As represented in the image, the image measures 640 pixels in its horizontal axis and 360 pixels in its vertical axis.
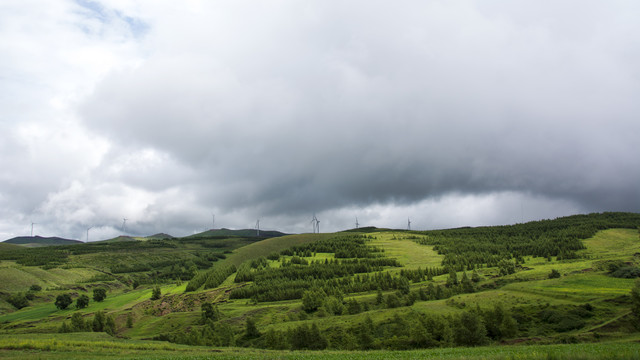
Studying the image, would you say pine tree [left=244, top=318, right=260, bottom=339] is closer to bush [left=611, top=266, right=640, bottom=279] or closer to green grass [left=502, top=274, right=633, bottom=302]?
green grass [left=502, top=274, right=633, bottom=302]

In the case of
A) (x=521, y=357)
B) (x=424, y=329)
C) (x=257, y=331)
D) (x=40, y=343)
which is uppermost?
(x=521, y=357)

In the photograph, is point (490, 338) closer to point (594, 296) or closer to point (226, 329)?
point (594, 296)

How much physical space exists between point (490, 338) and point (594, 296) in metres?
61.8

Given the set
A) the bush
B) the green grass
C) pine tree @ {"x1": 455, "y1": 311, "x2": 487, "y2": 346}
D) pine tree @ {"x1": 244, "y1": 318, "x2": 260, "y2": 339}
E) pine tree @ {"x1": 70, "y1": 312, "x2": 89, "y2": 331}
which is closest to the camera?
pine tree @ {"x1": 455, "y1": 311, "x2": 487, "y2": 346}

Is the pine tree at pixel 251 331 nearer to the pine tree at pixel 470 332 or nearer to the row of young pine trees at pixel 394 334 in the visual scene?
the row of young pine trees at pixel 394 334

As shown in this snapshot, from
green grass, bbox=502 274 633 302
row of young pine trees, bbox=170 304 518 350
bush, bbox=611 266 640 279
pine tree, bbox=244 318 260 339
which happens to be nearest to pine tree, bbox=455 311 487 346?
row of young pine trees, bbox=170 304 518 350

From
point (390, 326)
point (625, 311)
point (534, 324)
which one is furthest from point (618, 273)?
point (390, 326)

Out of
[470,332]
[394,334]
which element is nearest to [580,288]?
[470,332]

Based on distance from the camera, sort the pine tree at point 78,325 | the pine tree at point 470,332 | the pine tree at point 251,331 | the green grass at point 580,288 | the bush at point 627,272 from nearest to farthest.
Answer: the pine tree at point 470,332 → the green grass at point 580,288 → the pine tree at point 251,331 → the bush at point 627,272 → the pine tree at point 78,325

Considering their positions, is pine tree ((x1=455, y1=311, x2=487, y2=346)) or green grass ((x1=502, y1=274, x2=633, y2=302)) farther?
green grass ((x1=502, y1=274, x2=633, y2=302))

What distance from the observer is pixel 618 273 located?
184 metres

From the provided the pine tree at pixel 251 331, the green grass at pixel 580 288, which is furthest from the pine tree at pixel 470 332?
the pine tree at pixel 251 331

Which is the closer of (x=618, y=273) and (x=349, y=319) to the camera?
(x=349, y=319)

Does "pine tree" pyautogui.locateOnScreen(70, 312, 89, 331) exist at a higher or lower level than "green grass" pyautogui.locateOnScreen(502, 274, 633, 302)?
lower
